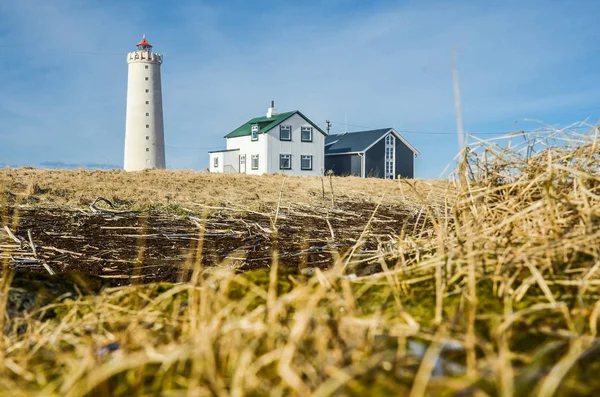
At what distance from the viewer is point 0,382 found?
1.31m

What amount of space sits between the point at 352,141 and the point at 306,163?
6029mm

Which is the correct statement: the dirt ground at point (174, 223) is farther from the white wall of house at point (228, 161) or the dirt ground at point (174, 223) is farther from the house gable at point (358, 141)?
the white wall of house at point (228, 161)

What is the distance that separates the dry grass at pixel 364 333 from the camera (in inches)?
44.3

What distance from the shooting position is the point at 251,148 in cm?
4912

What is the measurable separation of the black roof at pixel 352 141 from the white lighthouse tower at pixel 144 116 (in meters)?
15.9

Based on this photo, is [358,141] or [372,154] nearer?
[372,154]

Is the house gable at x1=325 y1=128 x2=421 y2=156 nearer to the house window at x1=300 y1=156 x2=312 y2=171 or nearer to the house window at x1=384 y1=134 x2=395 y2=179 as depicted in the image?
the house window at x1=384 y1=134 x2=395 y2=179

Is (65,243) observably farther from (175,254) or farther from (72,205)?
(72,205)

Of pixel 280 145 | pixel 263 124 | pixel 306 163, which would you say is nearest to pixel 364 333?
pixel 280 145

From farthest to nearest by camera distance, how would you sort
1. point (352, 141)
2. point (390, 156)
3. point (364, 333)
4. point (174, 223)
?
point (352, 141) → point (390, 156) → point (174, 223) → point (364, 333)

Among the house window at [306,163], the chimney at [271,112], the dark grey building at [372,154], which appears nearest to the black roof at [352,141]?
the dark grey building at [372,154]

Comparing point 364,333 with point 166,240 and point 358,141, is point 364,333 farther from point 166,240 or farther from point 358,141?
point 358,141

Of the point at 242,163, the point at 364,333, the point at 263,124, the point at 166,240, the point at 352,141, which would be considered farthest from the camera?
the point at 352,141

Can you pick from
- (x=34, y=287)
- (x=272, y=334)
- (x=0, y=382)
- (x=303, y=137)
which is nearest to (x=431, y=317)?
(x=272, y=334)
